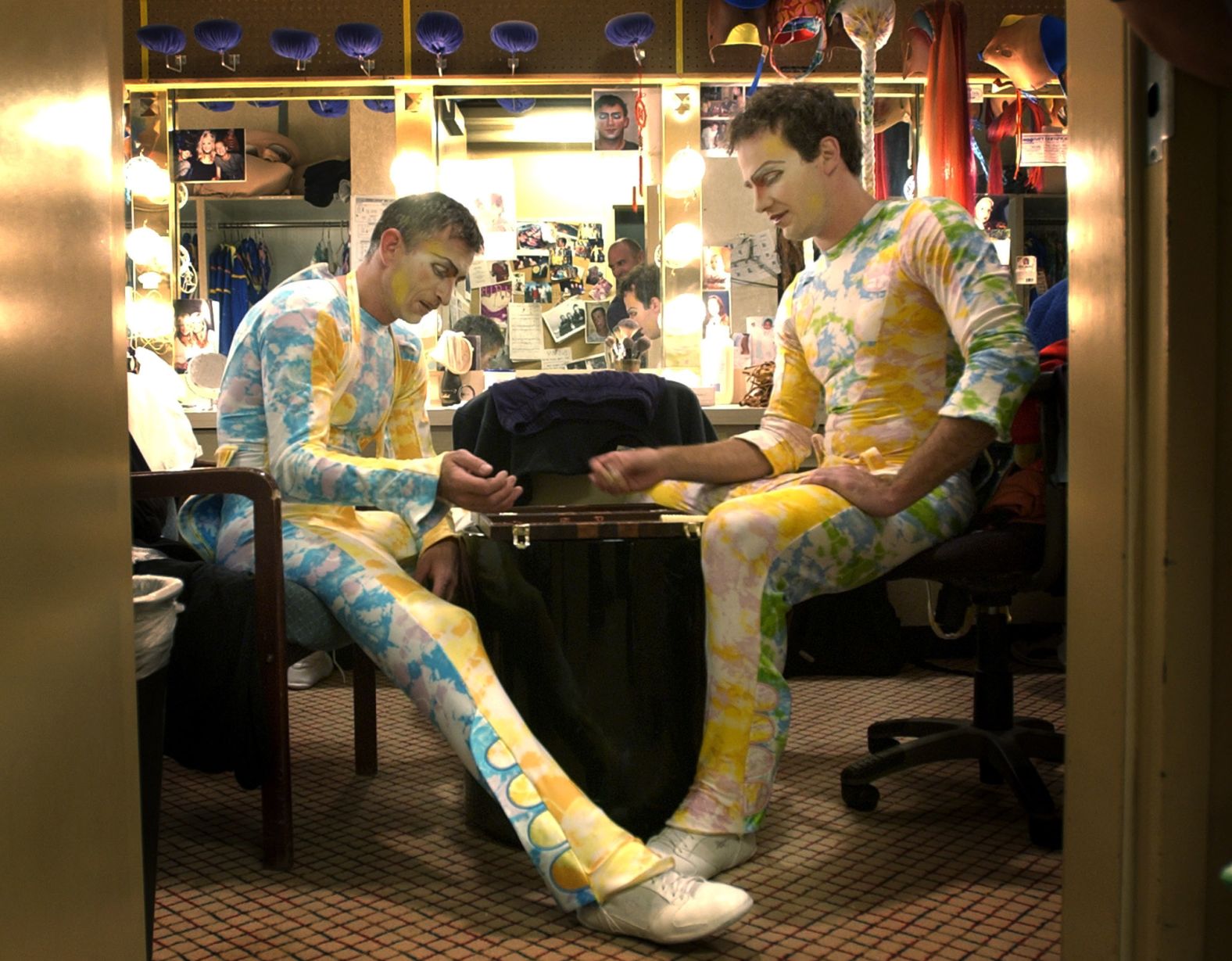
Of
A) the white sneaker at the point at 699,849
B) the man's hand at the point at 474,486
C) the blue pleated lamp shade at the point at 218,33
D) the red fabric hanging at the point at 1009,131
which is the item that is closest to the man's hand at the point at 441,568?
the man's hand at the point at 474,486

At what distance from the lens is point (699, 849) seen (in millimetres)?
1823

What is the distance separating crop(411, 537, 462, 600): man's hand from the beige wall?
1116mm

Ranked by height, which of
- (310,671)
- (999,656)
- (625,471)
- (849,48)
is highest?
(849,48)

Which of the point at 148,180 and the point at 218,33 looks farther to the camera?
the point at 148,180

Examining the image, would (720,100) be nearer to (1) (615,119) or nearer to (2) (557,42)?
(1) (615,119)

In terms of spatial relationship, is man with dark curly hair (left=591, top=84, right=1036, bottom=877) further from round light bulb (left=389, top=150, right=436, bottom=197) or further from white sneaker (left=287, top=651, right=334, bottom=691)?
round light bulb (left=389, top=150, right=436, bottom=197)

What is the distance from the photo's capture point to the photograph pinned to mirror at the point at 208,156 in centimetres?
443

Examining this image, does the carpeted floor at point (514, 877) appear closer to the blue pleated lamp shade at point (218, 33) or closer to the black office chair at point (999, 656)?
the black office chair at point (999, 656)

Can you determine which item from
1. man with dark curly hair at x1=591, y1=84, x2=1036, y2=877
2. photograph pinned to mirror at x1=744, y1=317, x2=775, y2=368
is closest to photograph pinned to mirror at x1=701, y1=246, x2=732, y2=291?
photograph pinned to mirror at x1=744, y1=317, x2=775, y2=368

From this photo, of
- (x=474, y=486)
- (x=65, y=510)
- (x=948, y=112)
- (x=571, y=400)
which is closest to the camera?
(x=65, y=510)

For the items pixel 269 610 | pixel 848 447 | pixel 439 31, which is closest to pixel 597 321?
pixel 439 31

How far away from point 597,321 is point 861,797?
2515 mm

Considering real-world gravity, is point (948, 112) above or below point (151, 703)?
above

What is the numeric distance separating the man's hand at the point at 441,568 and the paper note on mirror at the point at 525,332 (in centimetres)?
219
